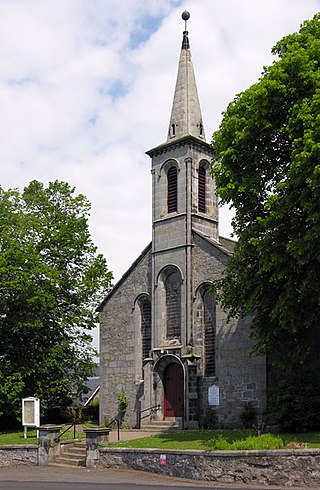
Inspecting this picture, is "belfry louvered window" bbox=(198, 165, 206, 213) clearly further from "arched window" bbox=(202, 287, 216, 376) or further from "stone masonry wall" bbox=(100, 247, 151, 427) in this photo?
"arched window" bbox=(202, 287, 216, 376)

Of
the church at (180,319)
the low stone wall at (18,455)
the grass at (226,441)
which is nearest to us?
the grass at (226,441)

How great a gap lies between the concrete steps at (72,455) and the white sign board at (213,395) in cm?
651

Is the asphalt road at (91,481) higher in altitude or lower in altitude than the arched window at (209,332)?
lower

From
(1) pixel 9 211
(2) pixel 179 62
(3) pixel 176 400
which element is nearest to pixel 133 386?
(3) pixel 176 400

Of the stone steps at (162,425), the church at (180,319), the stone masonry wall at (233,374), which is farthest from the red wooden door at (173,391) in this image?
the stone masonry wall at (233,374)

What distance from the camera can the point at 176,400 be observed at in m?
29.9

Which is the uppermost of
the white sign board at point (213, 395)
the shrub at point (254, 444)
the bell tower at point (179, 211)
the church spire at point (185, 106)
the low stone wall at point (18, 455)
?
the church spire at point (185, 106)

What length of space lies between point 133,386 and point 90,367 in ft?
14.6

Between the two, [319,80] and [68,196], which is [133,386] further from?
[319,80]

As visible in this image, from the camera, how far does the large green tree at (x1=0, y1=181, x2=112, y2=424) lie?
31984mm

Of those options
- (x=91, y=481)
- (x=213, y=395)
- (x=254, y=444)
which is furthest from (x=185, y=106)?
(x=91, y=481)

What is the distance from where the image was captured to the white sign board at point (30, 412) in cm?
2553

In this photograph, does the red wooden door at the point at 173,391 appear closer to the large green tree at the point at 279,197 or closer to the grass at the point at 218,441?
the grass at the point at 218,441

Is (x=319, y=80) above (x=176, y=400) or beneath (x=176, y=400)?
above
